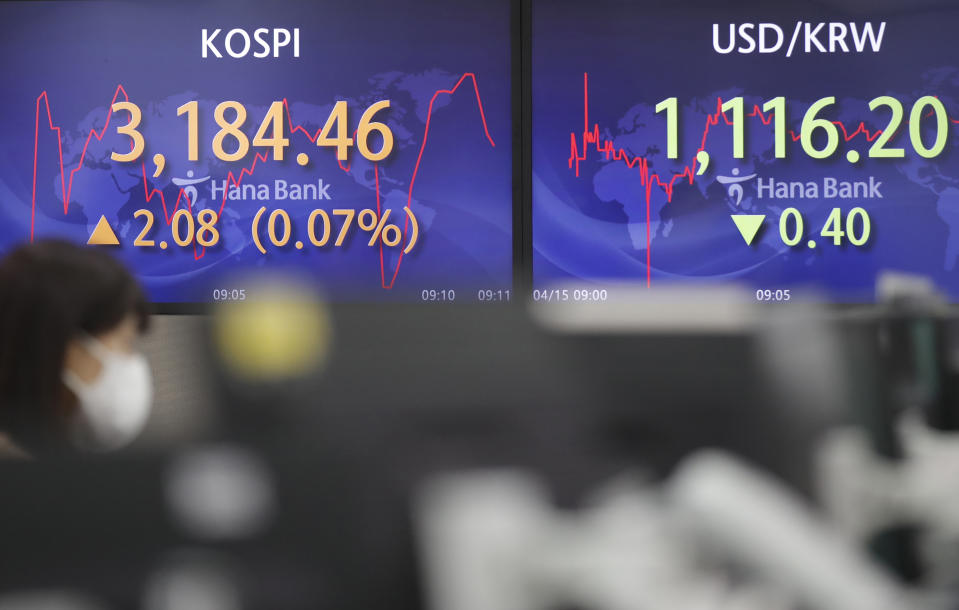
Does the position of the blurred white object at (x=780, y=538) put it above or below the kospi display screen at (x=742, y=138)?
below

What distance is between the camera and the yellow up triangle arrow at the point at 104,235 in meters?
2.42

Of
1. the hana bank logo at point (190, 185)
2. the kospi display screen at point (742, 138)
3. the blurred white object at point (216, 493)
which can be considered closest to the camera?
the blurred white object at point (216, 493)

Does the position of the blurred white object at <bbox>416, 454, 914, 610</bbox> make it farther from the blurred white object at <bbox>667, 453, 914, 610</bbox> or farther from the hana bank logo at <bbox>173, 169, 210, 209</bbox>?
the hana bank logo at <bbox>173, 169, 210, 209</bbox>

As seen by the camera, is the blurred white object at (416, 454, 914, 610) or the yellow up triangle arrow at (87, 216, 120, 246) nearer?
the blurred white object at (416, 454, 914, 610)

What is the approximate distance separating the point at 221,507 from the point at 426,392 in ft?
0.23

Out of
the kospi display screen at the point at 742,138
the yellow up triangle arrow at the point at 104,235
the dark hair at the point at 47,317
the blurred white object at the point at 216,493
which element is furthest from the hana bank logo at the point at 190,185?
the blurred white object at the point at 216,493

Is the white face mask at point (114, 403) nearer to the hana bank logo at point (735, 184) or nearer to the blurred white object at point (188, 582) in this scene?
the blurred white object at point (188, 582)

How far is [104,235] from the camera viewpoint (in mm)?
2428

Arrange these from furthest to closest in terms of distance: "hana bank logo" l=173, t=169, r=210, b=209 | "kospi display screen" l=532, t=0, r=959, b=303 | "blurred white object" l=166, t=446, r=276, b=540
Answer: "hana bank logo" l=173, t=169, r=210, b=209 → "kospi display screen" l=532, t=0, r=959, b=303 → "blurred white object" l=166, t=446, r=276, b=540

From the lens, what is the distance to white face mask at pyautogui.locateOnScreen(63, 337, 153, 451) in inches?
10.3

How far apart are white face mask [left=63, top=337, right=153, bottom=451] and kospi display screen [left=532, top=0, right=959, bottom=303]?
6.63ft

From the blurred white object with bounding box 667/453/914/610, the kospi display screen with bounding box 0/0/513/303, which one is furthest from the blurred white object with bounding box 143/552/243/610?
the kospi display screen with bounding box 0/0/513/303

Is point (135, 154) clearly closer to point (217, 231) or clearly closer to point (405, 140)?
point (217, 231)

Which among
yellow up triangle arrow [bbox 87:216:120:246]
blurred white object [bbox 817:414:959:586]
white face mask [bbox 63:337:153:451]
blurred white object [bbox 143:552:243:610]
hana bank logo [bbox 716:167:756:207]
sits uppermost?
hana bank logo [bbox 716:167:756:207]
